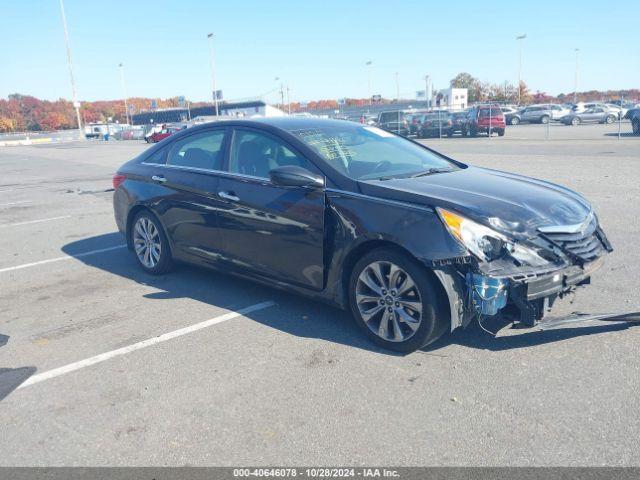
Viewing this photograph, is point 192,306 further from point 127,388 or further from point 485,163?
point 485,163

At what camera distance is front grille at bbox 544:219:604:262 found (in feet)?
13.3

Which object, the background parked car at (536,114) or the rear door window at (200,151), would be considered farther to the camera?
the background parked car at (536,114)

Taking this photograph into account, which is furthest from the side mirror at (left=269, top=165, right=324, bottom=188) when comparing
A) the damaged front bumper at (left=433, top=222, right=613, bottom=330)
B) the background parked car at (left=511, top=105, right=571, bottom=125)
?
the background parked car at (left=511, top=105, right=571, bottom=125)

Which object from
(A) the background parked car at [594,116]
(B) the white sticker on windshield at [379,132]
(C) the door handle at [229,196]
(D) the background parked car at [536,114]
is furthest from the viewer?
(D) the background parked car at [536,114]

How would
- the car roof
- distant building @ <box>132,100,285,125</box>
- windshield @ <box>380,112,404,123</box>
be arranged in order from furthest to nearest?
1. distant building @ <box>132,100,285,125</box>
2. windshield @ <box>380,112,404,123</box>
3. the car roof

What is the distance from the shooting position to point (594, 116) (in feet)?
147

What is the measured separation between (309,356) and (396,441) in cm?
121

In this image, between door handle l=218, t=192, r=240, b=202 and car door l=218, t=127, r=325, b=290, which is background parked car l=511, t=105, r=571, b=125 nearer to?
car door l=218, t=127, r=325, b=290

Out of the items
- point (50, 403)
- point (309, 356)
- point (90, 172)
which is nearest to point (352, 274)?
point (309, 356)

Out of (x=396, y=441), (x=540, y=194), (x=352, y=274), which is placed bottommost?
(x=396, y=441)

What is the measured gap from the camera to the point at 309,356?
164 inches

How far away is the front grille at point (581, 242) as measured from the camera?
405cm

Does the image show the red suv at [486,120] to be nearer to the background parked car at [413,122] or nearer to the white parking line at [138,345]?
the background parked car at [413,122]

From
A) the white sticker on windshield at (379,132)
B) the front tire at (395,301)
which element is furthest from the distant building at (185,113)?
the front tire at (395,301)
